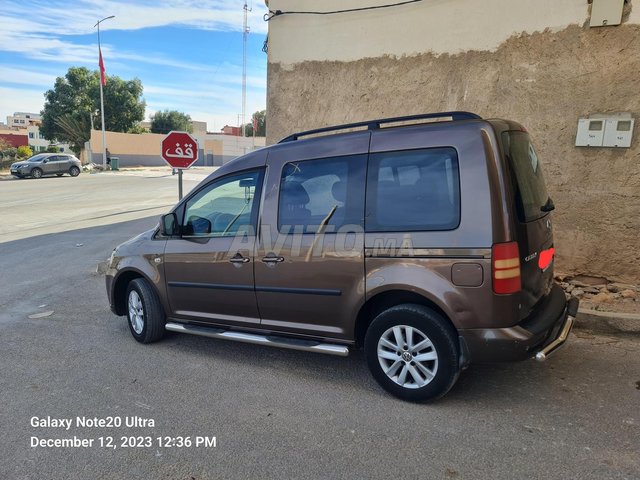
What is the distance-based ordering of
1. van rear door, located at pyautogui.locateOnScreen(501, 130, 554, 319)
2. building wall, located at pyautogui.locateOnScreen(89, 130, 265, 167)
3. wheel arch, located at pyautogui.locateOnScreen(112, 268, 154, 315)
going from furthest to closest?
building wall, located at pyautogui.locateOnScreen(89, 130, 265, 167), wheel arch, located at pyautogui.locateOnScreen(112, 268, 154, 315), van rear door, located at pyautogui.locateOnScreen(501, 130, 554, 319)

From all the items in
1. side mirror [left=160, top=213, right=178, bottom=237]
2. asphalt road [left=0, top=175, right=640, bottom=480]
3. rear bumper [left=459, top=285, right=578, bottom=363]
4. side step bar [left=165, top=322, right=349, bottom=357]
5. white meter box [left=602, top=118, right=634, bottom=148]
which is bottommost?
asphalt road [left=0, top=175, right=640, bottom=480]

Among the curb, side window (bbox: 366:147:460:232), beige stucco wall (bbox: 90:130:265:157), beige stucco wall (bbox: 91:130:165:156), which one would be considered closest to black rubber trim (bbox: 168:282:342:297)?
side window (bbox: 366:147:460:232)

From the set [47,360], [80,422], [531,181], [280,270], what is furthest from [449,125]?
[47,360]

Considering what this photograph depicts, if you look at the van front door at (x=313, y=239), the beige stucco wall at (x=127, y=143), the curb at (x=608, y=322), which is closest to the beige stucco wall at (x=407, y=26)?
the curb at (x=608, y=322)

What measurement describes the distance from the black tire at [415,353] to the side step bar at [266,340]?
0.29 m

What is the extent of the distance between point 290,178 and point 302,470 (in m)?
2.18

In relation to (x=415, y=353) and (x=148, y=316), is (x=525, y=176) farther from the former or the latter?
(x=148, y=316)

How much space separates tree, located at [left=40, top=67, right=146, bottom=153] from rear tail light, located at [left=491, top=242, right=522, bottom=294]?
50.7 meters

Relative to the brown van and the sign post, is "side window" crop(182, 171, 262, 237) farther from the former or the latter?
the sign post

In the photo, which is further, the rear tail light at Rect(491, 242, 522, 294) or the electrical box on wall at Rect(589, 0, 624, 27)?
the electrical box on wall at Rect(589, 0, 624, 27)

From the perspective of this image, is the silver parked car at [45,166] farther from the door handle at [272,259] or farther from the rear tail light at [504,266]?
the rear tail light at [504,266]

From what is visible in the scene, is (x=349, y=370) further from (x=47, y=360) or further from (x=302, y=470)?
(x=47, y=360)

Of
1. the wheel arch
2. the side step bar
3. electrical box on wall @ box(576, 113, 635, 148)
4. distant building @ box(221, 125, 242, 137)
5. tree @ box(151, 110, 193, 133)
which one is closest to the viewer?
the side step bar

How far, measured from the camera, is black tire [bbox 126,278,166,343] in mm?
4633
